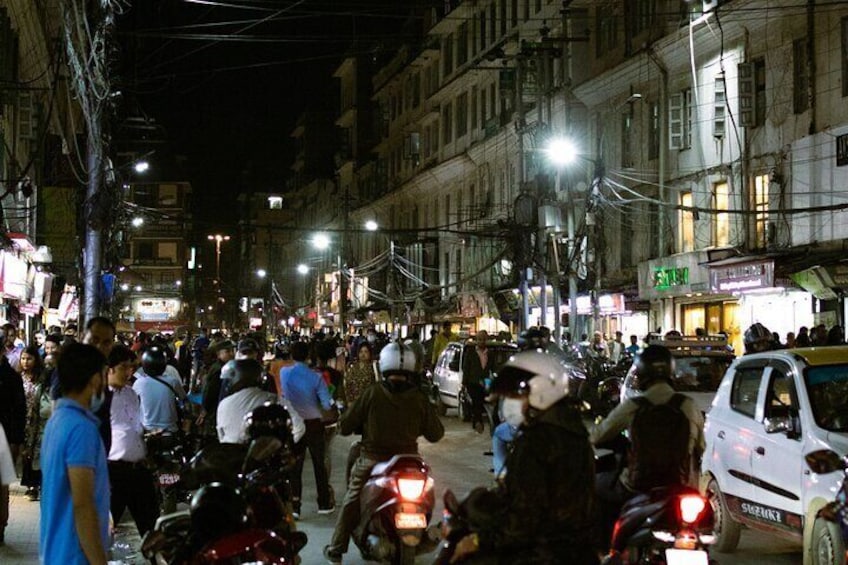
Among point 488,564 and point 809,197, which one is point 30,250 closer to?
point 809,197

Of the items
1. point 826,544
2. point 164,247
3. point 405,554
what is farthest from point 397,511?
point 164,247

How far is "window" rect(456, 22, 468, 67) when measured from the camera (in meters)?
58.1

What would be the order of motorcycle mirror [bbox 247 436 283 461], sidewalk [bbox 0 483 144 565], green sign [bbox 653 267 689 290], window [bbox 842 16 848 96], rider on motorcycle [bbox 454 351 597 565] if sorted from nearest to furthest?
rider on motorcycle [bbox 454 351 597 565]
motorcycle mirror [bbox 247 436 283 461]
sidewalk [bbox 0 483 144 565]
window [bbox 842 16 848 96]
green sign [bbox 653 267 689 290]

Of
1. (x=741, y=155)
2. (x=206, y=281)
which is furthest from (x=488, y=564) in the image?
(x=206, y=281)

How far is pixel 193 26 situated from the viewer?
81.6ft

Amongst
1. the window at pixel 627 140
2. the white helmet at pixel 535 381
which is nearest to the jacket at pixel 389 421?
the white helmet at pixel 535 381

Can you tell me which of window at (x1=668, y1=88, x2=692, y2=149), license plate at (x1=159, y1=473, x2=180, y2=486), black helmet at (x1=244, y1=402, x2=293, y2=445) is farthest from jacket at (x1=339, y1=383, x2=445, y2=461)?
window at (x1=668, y1=88, x2=692, y2=149)

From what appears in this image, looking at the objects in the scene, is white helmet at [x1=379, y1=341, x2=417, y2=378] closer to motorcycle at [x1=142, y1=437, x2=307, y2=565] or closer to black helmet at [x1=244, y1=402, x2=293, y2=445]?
black helmet at [x1=244, y1=402, x2=293, y2=445]

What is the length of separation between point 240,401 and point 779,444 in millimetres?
4427

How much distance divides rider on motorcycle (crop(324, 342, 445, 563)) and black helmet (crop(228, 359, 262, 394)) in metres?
1.18

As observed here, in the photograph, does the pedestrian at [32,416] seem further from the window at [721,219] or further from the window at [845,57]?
the window at [721,219]

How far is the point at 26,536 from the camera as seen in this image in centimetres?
1111

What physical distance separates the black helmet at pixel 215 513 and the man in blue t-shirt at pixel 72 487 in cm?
109

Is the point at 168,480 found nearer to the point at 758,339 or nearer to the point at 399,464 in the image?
the point at 399,464
